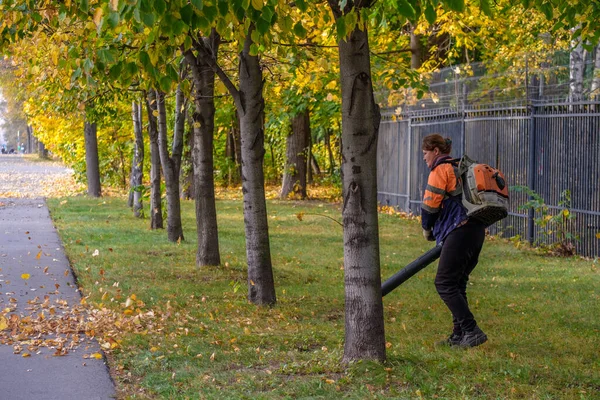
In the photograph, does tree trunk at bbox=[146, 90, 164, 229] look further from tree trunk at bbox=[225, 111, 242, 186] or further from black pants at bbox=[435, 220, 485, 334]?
tree trunk at bbox=[225, 111, 242, 186]

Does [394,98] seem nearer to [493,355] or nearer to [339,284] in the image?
[339,284]

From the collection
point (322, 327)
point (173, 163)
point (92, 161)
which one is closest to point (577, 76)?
point (173, 163)

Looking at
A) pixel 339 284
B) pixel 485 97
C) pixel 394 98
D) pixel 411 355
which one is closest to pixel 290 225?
pixel 394 98

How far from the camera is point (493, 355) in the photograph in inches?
273

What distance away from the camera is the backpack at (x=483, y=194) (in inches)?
273

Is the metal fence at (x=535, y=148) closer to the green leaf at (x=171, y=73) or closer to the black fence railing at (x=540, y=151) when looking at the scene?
the black fence railing at (x=540, y=151)

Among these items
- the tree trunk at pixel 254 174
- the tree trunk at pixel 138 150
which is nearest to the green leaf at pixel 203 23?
the tree trunk at pixel 254 174

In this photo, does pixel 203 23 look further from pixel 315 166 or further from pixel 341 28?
pixel 315 166

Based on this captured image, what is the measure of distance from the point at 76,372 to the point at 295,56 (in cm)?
514

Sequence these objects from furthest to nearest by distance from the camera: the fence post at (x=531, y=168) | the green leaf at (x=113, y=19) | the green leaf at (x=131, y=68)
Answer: the fence post at (x=531, y=168)
the green leaf at (x=131, y=68)
the green leaf at (x=113, y=19)

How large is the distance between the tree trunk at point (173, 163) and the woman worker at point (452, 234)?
840 centimetres

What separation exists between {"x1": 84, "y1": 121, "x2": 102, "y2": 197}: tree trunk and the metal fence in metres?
11.9

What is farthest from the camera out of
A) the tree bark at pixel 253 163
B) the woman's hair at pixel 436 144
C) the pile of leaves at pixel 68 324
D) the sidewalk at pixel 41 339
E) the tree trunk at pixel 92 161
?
the tree trunk at pixel 92 161

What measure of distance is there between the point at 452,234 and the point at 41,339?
A: 3.50 m
